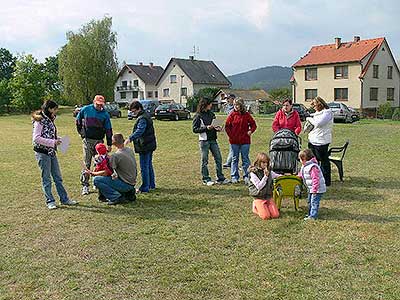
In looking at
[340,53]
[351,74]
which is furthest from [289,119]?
[340,53]

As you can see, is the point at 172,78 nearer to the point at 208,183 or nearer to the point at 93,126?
the point at 208,183

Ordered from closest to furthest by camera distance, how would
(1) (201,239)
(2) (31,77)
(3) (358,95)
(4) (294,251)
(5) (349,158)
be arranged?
1. (4) (294,251)
2. (1) (201,239)
3. (5) (349,158)
4. (3) (358,95)
5. (2) (31,77)

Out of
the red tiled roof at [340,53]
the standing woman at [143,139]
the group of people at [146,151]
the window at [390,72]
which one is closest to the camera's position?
the group of people at [146,151]

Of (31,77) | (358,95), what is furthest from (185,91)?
(358,95)

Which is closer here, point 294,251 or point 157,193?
point 294,251

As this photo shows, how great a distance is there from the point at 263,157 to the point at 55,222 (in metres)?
3.12

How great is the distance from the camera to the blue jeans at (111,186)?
7223 mm

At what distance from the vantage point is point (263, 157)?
6.73 m

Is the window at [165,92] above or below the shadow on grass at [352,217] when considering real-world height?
above

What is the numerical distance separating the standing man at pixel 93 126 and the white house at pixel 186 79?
54306 mm

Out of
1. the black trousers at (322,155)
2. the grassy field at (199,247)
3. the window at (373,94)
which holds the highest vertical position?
the window at (373,94)

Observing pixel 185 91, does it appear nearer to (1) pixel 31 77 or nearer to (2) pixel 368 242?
(1) pixel 31 77

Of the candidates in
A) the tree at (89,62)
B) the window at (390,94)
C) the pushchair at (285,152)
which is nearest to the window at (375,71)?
the window at (390,94)

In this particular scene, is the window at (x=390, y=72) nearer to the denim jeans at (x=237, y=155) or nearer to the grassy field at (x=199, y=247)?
the grassy field at (x=199, y=247)
